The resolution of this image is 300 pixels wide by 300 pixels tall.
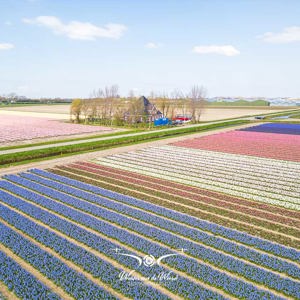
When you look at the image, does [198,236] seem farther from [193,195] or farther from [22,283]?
[22,283]

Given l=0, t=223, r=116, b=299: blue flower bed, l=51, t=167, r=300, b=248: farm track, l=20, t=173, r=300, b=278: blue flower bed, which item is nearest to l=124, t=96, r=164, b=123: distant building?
l=51, t=167, r=300, b=248: farm track

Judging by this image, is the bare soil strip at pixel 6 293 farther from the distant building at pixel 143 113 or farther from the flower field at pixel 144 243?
the distant building at pixel 143 113

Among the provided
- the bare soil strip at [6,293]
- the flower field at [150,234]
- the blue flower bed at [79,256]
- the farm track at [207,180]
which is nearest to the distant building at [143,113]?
the farm track at [207,180]

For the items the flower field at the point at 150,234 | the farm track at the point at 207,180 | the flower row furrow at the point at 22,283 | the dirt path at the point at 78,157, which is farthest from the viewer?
the dirt path at the point at 78,157

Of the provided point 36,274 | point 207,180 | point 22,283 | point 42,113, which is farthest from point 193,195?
point 42,113

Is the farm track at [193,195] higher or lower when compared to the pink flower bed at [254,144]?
lower

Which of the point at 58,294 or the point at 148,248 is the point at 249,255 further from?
the point at 58,294
